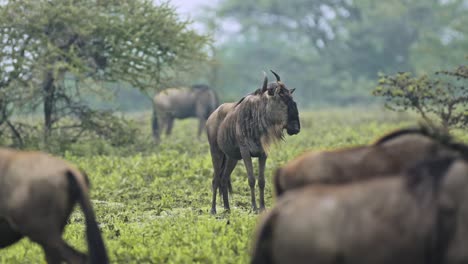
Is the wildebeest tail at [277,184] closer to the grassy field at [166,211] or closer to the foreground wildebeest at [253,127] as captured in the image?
the grassy field at [166,211]

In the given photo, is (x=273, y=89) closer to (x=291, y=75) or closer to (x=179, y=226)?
(x=179, y=226)

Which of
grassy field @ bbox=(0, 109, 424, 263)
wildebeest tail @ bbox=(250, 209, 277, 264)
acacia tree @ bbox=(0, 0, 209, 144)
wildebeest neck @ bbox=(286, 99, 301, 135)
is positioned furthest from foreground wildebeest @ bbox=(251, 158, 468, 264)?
acacia tree @ bbox=(0, 0, 209, 144)

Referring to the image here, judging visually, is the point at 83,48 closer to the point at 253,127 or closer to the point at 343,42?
the point at 253,127

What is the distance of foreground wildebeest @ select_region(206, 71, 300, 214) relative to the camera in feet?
32.8

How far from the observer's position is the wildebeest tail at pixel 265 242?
4848 mm

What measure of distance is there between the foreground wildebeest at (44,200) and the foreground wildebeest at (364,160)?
1510 mm

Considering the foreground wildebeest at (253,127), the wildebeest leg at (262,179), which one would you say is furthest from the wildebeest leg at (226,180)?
the wildebeest leg at (262,179)

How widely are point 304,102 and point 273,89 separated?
57542 mm

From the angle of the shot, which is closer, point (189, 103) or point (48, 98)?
point (48, 98)

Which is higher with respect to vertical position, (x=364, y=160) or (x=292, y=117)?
(x=292, y=117)

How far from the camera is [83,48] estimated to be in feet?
60.2

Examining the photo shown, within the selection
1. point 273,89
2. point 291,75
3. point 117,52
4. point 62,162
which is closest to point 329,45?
point 291,75

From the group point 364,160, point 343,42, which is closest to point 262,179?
point 364,160

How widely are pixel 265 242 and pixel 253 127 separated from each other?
5.41m
